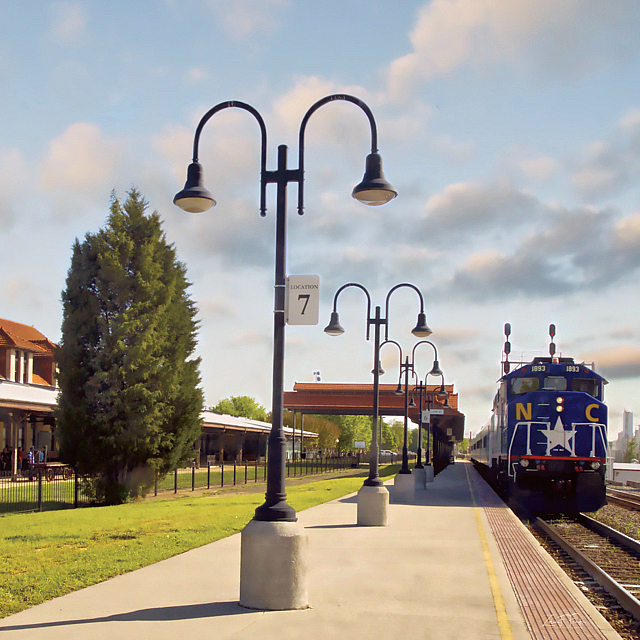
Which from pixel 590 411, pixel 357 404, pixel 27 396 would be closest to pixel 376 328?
pixel 590 411

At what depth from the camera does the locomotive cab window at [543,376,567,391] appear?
73.2 ft

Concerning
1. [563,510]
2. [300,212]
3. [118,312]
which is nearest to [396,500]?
[563,510]

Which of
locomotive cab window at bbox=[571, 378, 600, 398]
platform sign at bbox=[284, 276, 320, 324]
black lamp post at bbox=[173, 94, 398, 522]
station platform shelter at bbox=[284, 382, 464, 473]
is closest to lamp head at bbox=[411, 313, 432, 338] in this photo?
locomotive cab window at bbox=[571, 378, 600, 398]

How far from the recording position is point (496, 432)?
26828 mm

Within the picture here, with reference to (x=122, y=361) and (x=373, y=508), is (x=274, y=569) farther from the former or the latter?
(x=122, y=361)

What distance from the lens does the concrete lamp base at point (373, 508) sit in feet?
51.1

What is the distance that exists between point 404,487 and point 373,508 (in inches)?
328

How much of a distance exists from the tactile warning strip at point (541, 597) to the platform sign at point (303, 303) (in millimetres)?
4117

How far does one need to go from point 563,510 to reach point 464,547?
10922mm

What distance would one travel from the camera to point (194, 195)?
8.83 m

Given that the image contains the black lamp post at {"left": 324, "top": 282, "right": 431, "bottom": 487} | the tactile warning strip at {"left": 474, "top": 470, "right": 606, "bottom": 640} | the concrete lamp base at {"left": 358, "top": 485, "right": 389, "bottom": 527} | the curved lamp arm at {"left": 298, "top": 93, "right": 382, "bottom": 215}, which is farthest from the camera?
the black lamp post at {"left": 324, "top": 282, "right": 431, "bottom": 487}

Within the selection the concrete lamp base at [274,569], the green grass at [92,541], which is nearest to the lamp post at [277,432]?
the concrete lamp base at [274,569]

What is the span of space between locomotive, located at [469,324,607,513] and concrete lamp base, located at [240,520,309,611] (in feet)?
49.3

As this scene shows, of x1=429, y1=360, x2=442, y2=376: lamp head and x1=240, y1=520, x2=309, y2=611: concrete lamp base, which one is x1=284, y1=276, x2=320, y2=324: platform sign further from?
x1=429, y1=360, x2=442, y2=376: lamp head
